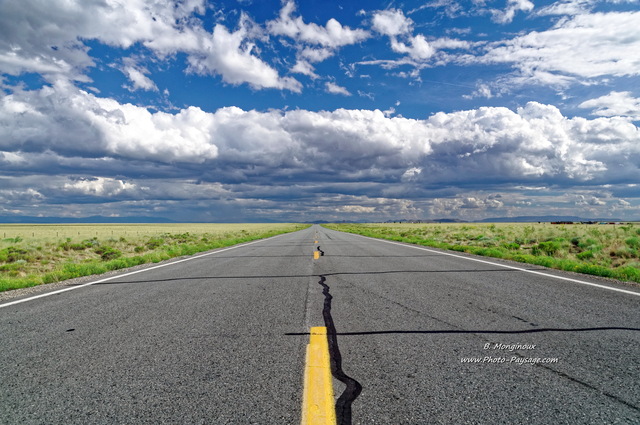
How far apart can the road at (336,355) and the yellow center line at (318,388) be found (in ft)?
0.24

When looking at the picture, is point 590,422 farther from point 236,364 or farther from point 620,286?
point 620,286

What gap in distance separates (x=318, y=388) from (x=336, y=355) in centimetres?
69

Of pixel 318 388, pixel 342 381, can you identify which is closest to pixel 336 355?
pixel 342 381

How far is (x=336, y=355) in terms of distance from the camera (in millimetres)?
3262

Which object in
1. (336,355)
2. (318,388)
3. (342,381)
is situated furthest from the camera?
(336,355)

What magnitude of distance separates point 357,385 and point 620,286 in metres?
6.59

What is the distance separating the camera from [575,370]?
288cm

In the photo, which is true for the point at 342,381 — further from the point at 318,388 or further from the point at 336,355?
the point at 336,355

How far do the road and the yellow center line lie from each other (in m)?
0.07

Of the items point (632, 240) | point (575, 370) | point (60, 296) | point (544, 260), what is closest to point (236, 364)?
point (575, 370)

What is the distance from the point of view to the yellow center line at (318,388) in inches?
87.3

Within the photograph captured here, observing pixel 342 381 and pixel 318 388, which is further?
pixel 342 381

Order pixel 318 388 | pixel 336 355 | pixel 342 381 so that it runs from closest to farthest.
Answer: pixel 318 388
pixel 342 381
pixel 336 355

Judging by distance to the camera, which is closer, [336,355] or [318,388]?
[318,388]
